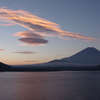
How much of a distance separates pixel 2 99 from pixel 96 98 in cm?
1746

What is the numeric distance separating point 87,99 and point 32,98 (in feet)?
33.6

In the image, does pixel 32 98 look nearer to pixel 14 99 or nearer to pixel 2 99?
pixel 14 99

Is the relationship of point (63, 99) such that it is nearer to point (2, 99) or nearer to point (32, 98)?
point (32, 98)

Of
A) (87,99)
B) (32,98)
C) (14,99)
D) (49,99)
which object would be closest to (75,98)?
(87,99)

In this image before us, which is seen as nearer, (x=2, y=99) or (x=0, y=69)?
(x=2, y=99)

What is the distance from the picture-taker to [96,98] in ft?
102

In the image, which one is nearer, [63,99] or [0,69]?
[63,99]

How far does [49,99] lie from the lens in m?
30.0

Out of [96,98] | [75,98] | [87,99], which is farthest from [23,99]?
[96,98]

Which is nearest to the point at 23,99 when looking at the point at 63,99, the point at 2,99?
the point at 2,99

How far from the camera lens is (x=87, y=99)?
3019 cm

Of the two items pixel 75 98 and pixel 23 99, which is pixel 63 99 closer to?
pixel 75 98

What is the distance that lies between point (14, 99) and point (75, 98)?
446 inches

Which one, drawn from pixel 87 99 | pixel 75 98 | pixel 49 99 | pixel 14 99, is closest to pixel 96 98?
pixel 87 99
